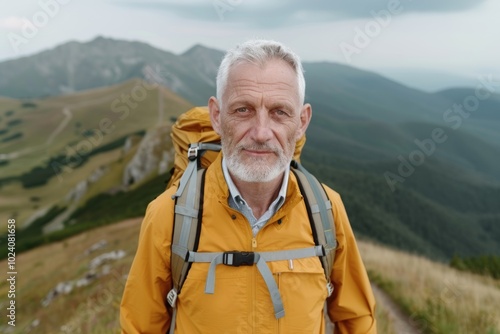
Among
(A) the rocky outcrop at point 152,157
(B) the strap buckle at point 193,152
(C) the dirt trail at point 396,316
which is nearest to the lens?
(B) the strap buckle at point 193,152

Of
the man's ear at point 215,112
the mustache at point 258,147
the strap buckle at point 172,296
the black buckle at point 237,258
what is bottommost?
the strap buckle at point 172,296

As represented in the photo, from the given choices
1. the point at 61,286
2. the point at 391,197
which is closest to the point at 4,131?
the point at 391,197

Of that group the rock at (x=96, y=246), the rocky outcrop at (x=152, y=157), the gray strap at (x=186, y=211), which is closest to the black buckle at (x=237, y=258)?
the gray strap at (x=186, y=211)

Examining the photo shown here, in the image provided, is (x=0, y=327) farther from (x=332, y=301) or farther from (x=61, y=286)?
(x=332, y=301)

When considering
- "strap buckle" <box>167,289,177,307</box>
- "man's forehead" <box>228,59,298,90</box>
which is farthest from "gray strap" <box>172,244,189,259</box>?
"man's forehead" <box>228,59,298,90</box>

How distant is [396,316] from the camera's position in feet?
25.5

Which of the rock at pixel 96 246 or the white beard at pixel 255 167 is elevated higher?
the white beard at pixel 255 167

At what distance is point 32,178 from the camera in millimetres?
105625

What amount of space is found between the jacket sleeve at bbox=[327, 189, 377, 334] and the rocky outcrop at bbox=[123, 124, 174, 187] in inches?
1841

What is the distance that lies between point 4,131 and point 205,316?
17398 centimetres

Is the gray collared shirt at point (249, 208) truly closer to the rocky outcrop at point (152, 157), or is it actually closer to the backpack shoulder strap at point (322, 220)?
the backpack shoulder strap at point (322, 220)

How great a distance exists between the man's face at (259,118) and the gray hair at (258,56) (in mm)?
35

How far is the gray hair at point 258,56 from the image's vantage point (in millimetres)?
2662

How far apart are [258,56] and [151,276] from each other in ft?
5.01
